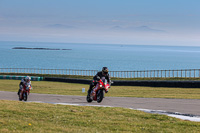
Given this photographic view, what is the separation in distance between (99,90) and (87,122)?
257 inches

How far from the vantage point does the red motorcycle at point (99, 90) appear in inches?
Answer: 686

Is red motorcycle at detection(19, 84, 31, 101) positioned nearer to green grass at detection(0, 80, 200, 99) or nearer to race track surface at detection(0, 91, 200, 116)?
race track surface at detection(0, 91, 200, 116)

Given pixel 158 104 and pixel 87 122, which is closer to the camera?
pixel 87 122

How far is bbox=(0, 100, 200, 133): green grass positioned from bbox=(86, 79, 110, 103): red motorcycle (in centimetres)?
323

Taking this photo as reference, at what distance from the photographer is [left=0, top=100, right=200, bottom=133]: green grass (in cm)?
1031

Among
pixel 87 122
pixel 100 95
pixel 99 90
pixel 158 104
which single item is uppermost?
pixel 99 90

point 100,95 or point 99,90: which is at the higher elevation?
point 99,90

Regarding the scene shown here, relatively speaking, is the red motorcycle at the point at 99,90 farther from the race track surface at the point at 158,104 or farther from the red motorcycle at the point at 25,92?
the red motorcycle at the point at 25,92

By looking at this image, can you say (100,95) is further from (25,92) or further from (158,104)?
(25,92)

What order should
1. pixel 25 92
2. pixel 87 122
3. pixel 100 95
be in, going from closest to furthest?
pixel 87 122, pixel 100 95, pixel 25 92

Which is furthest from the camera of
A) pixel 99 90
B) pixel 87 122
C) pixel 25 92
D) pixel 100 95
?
pixel 25 92

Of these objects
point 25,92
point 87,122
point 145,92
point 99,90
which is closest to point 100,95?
point 99,90

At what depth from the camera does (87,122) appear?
11.5 m

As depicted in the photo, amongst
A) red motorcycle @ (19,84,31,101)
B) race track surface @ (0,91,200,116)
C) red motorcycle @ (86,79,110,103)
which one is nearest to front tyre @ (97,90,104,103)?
red motorcycle @ (86,79,110,103)
